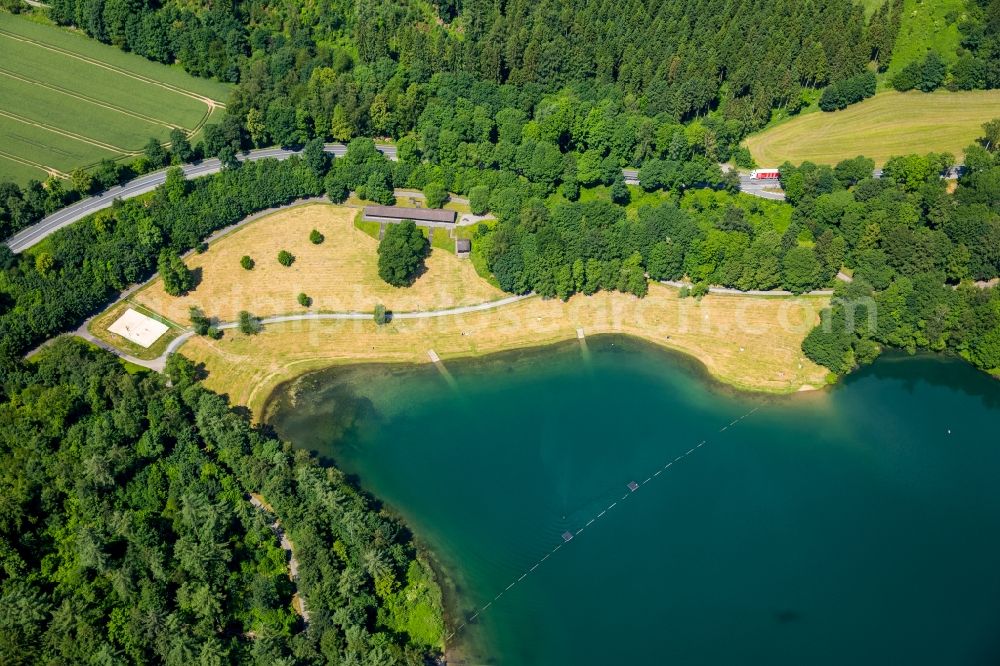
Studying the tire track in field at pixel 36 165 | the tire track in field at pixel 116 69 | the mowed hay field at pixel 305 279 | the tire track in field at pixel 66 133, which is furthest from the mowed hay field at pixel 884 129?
the tire track in field at pixel 36 165

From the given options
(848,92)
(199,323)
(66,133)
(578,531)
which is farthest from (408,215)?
(848,92)

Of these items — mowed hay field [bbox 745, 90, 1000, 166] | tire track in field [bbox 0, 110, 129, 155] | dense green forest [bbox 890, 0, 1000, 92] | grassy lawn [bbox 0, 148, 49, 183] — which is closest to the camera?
grassy lawn [bbox 0, 148, 49, 183]

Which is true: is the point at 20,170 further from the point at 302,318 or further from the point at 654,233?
the point at 654,233

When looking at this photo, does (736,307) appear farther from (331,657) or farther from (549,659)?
(331,657)

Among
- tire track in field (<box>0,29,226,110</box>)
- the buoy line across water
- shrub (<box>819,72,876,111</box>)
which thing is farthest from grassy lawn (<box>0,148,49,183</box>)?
shrub (<box>819,72,876,111</box>)

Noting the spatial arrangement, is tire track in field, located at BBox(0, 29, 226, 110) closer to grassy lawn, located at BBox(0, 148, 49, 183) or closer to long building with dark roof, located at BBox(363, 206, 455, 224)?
grassy lawn, located at BBox(0, 148, 49, 183)

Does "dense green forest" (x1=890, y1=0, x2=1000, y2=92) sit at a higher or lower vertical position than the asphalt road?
higher
